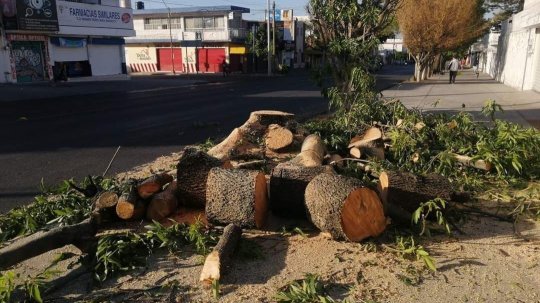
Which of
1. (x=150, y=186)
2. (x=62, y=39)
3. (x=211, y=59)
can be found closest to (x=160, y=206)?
(x=150, y=186)

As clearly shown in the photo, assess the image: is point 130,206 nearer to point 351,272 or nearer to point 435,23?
point 351,272

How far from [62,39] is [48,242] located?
30.2m

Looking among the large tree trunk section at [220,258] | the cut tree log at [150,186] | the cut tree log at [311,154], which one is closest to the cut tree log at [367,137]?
the cut tree log at [311,154]

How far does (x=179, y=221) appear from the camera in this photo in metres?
4.71

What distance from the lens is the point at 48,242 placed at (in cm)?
378

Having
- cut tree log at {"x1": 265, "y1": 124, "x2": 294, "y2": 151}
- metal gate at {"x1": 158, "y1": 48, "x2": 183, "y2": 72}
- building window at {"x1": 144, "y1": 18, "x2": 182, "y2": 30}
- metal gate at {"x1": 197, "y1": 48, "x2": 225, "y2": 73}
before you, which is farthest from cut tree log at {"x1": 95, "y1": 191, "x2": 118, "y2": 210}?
building window at {"x1": 144, "y1": 18, "x2": 182, "y2": 30}

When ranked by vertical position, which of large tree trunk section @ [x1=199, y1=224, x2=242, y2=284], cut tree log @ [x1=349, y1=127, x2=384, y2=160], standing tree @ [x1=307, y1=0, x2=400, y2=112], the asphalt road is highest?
standing tree @ [x1=307, y1=0, x2=400, y2=112]

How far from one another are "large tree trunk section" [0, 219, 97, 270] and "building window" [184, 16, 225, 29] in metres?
45.7

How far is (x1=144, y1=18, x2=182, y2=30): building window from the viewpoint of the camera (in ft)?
166

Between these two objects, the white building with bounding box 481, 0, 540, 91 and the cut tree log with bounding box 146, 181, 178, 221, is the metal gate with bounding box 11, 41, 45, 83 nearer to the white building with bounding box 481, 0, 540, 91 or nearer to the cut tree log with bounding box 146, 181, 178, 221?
the cut tree log with bounding box 146, 181, 178, 221

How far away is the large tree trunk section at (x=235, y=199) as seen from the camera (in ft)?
14.4

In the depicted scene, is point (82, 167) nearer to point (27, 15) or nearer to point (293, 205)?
point (293, 205)

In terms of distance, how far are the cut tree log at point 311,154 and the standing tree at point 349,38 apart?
309 cm

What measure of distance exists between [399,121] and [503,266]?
12.6 feet
